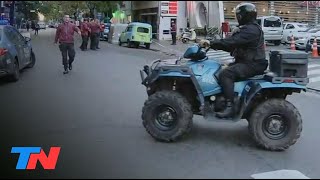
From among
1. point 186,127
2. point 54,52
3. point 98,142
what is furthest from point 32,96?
point 54,52

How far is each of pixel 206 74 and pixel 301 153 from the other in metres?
1.71

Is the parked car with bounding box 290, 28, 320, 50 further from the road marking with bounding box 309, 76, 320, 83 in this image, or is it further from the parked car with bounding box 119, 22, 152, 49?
the road marking with bounding box 309, 76, 320, 83

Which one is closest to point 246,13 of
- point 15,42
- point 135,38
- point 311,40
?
point 15,42

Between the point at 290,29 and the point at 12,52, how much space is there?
20.7 meters

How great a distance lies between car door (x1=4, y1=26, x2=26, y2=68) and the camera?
12.1 m

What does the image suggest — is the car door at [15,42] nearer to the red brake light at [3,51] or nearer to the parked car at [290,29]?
the red brake light at [3,51]

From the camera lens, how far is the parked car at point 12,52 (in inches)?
444

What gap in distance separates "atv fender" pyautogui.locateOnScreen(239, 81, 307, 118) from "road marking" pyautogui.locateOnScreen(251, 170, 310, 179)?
1.23 meters

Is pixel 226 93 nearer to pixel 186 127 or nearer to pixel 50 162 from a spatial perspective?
pixel 186 127

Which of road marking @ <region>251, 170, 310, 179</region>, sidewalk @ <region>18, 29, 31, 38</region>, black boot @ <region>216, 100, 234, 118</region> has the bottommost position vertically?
road marking @ <region>251, 170, 310, 179</region>

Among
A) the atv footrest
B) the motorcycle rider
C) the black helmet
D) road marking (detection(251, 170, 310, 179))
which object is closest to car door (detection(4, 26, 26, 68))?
the motorcycle rider

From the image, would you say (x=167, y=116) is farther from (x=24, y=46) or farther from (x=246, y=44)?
(x=24, y=46)

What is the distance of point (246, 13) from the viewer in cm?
638

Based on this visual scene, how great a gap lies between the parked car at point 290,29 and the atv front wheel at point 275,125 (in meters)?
20.7
